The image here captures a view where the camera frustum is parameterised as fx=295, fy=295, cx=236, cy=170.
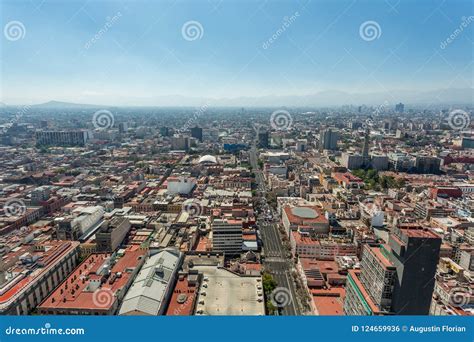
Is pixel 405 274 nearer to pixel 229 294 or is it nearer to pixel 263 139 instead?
pixel 229 294

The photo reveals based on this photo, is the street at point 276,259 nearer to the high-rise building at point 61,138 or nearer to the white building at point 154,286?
the white building at point 154,286

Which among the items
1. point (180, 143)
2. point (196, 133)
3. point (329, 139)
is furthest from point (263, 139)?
point (180, 143)

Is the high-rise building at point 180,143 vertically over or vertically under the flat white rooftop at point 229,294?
over

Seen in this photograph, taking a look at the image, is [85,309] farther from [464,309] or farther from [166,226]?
[464,309]

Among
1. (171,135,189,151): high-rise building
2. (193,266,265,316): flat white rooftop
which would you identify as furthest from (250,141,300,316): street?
(171,135,189,151): high-rise building

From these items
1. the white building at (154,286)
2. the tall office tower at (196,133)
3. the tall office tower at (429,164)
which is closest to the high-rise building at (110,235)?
the white building at (154,286)

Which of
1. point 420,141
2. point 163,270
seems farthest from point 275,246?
point 420,141

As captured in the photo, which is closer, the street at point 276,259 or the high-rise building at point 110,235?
the street at point 276,259
